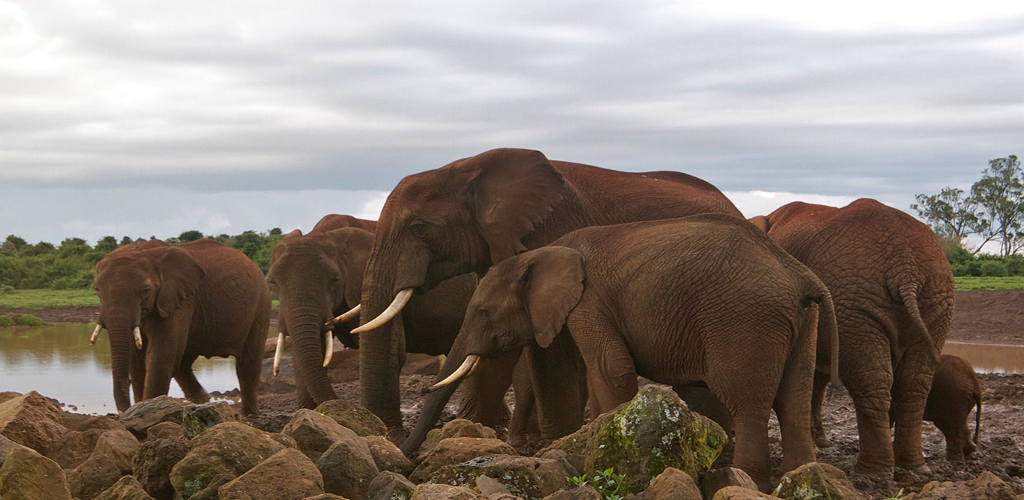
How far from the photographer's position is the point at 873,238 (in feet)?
23.3

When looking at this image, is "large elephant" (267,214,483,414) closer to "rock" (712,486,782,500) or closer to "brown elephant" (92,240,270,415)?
"brown elephant" (92,240,270,415)

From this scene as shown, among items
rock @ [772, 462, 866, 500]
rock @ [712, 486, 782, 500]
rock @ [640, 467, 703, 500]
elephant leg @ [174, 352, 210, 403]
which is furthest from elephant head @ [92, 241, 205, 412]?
rock @ [712, 486, 782, 500]

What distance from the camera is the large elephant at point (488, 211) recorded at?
751 centimetres

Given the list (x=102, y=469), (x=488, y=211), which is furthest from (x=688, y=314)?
(x=102, y=469)

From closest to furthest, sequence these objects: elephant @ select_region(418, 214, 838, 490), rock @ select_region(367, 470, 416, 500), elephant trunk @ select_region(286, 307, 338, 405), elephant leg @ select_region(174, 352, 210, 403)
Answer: rock @ select_region(367, 470, 416, 500) < elephant @ select_region(418, 214, 838, 490) < elephant trunk @ select_region(286, 307, 338, 405) < elephant leg @ select_region(174, 352, 210, 403)

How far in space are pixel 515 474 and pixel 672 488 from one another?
0.76 metres

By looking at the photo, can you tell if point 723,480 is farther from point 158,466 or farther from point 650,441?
point 158,466

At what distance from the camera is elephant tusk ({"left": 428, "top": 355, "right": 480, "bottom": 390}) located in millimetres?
6855

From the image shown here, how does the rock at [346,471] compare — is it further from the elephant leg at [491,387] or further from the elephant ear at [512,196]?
the elephant leg at [491,387]

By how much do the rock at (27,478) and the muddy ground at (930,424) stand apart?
13.4 ft

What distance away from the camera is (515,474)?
4.69 metres

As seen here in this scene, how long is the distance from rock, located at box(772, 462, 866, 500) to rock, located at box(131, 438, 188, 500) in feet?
9.14

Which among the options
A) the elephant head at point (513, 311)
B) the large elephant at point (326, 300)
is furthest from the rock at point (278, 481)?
the large elephant at point (326, 300)

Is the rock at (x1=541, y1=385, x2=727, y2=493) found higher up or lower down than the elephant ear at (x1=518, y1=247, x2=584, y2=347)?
lower down
